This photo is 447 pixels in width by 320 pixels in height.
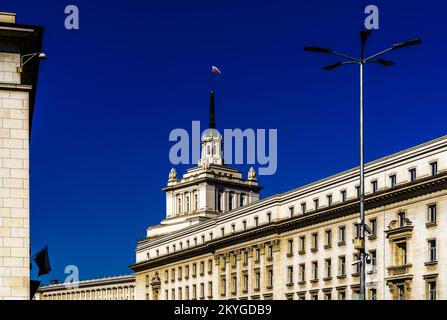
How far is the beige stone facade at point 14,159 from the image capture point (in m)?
30.4

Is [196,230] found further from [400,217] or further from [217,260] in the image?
[400,217]

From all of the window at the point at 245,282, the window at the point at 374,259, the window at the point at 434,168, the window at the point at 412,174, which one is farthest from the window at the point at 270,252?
the window at the point at 434,168

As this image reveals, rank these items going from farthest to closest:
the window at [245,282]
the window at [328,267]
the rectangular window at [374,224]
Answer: the window at [245,282], the window at [328,267], the rectangular window at [374,224]

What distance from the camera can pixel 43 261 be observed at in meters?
34.0

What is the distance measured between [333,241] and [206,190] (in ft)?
237

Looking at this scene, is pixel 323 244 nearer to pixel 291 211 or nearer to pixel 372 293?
pixel 291 211

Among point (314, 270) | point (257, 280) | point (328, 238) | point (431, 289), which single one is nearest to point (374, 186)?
point (328, 238)

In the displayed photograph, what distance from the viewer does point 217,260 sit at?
121812 mm

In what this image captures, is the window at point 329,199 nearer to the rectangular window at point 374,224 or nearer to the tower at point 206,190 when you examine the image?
the rectangular window at point 374,224

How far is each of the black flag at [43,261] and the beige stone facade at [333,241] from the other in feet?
82.1

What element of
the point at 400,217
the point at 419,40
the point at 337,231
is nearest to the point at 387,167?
the point at 400,217

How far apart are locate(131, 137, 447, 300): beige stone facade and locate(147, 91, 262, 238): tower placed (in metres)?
25.7

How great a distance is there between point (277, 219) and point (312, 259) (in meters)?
10.1

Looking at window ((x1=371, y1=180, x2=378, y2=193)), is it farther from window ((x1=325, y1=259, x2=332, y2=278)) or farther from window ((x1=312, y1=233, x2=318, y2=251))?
window ((x1=312, y1=233, x2=318, y2=251))
